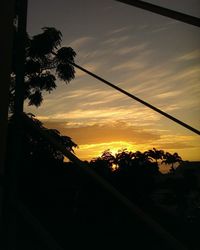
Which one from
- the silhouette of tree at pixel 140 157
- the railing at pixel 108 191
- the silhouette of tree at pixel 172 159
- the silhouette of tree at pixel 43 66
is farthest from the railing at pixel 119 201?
the silhouette of tree at pixel 172 159

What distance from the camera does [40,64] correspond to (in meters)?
11.1

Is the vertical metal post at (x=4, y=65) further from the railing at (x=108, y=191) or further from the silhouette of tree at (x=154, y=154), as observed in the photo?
the silhouette of tree at (x=154, y=154)

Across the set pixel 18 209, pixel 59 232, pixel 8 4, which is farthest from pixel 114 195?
pixel 59 232

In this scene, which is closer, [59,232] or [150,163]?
[59,232]

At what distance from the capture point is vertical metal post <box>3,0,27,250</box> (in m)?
0.86

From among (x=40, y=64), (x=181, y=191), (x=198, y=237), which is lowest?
(x=198, y=237)

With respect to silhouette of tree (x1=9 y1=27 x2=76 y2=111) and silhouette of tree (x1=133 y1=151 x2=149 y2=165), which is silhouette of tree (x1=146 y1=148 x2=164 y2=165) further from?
silhouette of tree (x1=9 y1=27 x2=76 y2=111)

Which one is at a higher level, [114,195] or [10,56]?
[10,56]

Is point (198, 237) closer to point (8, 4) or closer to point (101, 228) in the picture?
point (101, 228)

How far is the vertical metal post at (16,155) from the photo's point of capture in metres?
0.86

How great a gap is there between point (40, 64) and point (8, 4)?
10251mm

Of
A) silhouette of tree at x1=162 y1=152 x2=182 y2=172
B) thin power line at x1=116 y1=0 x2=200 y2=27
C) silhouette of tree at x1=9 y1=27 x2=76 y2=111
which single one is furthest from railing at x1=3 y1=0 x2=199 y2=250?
silhouette of tree at x1=162 y1=152 x2=182 y2=172

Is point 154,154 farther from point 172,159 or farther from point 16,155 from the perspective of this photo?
point 16,155

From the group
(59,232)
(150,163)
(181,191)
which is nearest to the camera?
(59,232)
